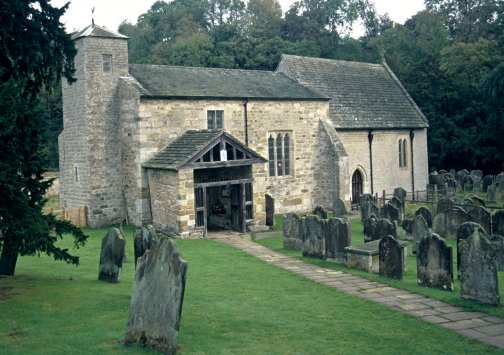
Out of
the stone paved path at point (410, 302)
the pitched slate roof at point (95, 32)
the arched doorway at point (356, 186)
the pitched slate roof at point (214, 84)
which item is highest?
the pitched slate roof at point (95, 32)

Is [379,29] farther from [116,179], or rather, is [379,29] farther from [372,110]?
[116,179]

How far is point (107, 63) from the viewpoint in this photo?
24.8 metres

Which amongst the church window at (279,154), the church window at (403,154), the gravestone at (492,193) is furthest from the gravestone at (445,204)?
the church window at (403,154)

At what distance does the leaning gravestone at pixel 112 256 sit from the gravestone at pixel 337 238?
6.64m

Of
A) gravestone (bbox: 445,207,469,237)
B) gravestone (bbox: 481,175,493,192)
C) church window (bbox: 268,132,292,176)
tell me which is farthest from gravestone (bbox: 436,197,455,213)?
gravestone (bbox: 481,175,493,192)

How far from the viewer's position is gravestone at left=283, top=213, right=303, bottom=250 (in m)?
19.1

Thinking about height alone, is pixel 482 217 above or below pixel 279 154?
below

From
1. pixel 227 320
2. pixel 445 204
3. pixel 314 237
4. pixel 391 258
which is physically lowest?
pixel 227 320

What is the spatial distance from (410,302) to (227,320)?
4.41m

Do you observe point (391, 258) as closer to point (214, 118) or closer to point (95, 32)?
point (214, 118)

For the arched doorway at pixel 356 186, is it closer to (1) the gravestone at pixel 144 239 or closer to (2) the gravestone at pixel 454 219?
(2) the gravestone at pixel 454 219

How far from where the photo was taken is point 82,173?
2484 centimetres

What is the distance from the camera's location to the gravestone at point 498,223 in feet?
63.1

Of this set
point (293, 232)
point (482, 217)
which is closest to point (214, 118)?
point (293, 232)
